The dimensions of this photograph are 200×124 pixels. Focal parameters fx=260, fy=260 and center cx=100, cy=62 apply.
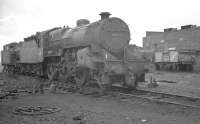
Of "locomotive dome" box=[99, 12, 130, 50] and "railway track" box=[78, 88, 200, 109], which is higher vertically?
"locomotive dome" box=[99, 12, 130, 50]

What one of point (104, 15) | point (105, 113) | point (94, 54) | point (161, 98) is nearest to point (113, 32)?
point (104, 15)

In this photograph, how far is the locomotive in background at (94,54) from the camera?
12.2 m

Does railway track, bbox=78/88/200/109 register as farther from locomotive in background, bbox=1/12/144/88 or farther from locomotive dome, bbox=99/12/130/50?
locomotive dome, bbox=99/12/130/50

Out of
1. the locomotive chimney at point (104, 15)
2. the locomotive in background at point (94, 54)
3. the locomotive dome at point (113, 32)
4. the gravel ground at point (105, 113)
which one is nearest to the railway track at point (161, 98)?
the gravel ground at point (105, 113)

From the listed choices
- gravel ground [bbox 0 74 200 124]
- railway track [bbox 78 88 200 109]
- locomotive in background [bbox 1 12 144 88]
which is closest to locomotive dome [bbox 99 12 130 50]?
locomotive in background [bbox 1 12 144 88]

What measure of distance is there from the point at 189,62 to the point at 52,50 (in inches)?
828

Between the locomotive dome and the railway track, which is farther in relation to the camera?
the locomotive dome

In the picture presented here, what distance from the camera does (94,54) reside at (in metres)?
12.7

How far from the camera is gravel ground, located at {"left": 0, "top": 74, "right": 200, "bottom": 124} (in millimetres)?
6664

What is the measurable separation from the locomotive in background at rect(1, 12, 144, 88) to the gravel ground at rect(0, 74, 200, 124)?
263 cm

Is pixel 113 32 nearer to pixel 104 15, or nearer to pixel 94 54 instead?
pixel 104 15

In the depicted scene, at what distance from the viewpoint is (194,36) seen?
46750mm

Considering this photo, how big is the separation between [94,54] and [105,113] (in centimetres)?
540

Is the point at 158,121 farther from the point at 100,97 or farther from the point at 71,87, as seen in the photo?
the point at 71,87
